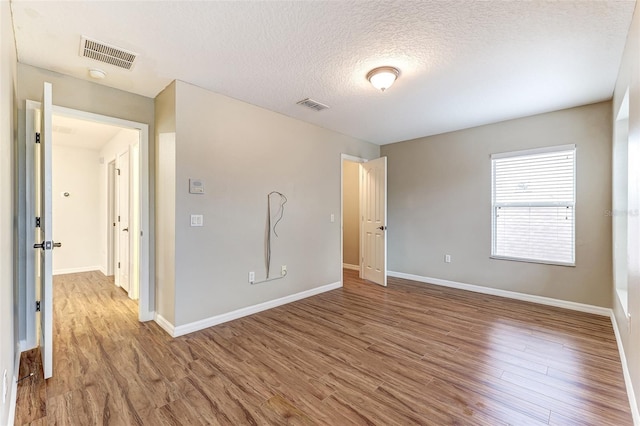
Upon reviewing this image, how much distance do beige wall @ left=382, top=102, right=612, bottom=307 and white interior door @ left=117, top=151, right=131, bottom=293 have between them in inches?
177

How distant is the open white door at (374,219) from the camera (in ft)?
15.6

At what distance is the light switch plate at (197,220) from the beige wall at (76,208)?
4.32 metres

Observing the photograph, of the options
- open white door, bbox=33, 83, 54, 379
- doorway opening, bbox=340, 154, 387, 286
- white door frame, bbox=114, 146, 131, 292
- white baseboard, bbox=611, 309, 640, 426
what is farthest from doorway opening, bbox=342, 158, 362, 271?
open white door, bbox=33, 83, 54, 379

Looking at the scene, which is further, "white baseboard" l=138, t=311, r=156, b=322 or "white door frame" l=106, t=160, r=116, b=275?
"white door frame" l=106, t=160, r=116, b=275

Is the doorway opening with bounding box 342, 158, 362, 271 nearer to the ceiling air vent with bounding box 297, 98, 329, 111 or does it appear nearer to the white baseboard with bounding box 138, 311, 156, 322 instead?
the ceiling air vent with bounding box 297, 98, 329, 111

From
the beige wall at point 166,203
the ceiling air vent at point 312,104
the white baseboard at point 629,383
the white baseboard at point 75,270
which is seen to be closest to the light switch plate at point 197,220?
the beige wall at point 166,203

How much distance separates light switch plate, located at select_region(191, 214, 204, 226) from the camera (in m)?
3.00

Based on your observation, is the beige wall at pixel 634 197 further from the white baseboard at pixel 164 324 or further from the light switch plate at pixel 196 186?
the white baseboard at pixel 164 324

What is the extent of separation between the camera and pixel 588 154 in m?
3.53

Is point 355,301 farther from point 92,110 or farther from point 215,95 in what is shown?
point 92,110

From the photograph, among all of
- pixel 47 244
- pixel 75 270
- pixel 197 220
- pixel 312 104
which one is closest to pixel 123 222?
pixel 75 270

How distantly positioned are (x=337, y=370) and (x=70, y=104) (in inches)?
138

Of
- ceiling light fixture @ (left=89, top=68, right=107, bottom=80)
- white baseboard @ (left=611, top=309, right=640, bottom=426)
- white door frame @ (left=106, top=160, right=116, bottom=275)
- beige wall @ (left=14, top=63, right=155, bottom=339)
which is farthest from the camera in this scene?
white door frame @ (left=106, top=160, right=116, bottom=275)

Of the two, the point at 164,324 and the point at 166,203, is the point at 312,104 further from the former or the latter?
the point at 164,324
